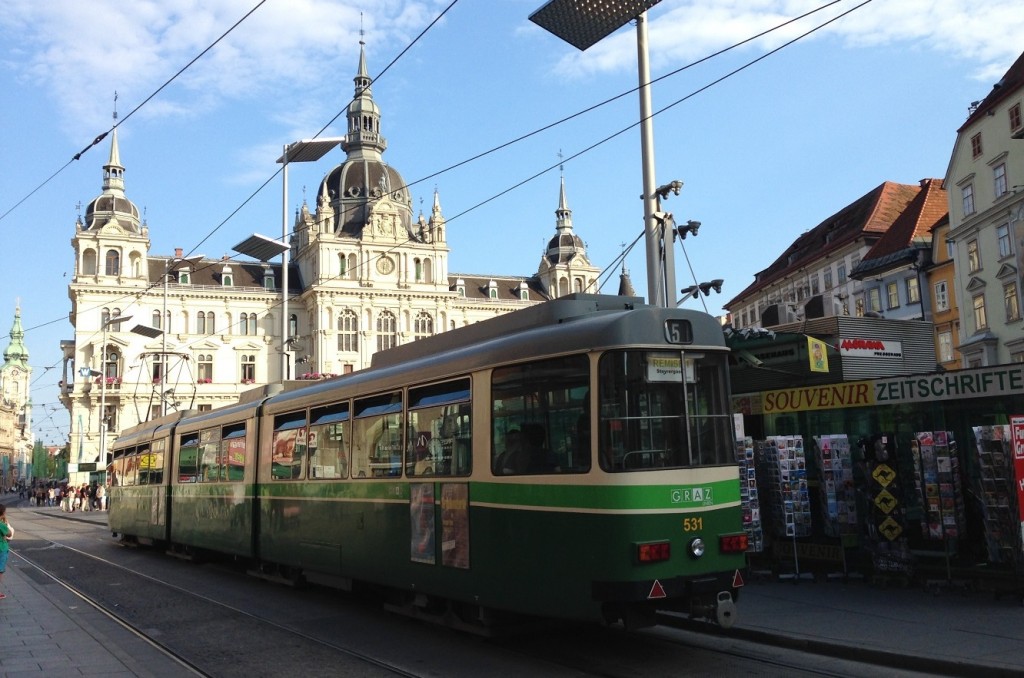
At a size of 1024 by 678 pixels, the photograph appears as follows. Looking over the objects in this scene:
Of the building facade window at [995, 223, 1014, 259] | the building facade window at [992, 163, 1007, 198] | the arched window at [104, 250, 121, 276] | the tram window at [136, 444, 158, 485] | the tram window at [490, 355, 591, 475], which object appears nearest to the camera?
the tram window at [490, 355, 591, 475]

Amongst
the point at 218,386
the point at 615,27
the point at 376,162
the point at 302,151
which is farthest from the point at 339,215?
the point at 615,27

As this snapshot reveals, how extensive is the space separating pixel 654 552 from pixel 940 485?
505 cm

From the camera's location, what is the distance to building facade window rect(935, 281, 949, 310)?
4584 cm

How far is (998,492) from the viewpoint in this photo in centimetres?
1066

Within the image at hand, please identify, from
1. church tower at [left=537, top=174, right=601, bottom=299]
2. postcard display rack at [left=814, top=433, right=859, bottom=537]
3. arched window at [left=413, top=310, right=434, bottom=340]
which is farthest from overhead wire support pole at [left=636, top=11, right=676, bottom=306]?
church tower at [left=537, top=174, right=601, bottom=299]

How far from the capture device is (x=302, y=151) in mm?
22703

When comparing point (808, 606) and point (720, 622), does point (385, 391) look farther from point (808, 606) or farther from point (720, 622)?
point (808, 606)

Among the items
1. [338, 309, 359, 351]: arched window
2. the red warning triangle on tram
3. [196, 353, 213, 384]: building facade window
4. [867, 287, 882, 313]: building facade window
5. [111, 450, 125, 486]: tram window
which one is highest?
[338, 309, 359, 351]: arched window

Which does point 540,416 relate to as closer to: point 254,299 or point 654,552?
point 654,552

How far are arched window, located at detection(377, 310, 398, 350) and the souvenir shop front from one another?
79300 mm

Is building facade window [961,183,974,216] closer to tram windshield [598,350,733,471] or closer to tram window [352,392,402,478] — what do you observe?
tram window [352,392,402,478]

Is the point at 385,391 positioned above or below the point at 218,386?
below

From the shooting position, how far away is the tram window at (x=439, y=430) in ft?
31.6

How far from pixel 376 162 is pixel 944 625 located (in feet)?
307
